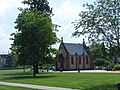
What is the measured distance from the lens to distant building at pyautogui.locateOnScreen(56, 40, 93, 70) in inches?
3617

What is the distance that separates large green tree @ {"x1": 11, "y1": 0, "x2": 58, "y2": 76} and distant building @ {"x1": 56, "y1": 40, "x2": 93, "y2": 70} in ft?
135

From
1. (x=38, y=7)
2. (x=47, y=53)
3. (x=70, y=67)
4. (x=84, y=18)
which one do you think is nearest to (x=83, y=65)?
(x=70, y=67)

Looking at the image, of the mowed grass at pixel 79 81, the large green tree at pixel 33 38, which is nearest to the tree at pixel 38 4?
the large green tree at pixel 33 38

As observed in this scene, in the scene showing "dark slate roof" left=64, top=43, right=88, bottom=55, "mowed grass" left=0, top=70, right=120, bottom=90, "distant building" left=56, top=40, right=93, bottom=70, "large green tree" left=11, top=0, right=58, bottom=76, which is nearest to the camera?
"mowed grass" left=0, top=70, right=120, bottom=90

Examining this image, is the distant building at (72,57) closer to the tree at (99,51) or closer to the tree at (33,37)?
the tree at (33,37)

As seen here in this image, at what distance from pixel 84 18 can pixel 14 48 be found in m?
22.0

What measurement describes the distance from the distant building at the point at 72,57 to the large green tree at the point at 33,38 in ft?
135

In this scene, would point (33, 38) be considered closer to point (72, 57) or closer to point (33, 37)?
point (33, 37)

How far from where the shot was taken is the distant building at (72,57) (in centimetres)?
9188

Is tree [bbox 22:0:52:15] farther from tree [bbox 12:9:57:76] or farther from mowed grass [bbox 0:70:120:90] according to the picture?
mowed grass [bbox 0:70:120:90]

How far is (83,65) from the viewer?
95.9 meters

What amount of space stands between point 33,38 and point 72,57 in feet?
147

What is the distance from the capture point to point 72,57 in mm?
92688

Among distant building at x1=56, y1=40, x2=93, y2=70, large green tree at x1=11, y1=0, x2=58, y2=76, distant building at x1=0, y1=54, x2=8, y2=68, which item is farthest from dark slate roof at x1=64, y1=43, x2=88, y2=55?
distant building at x1=0, y1=54, x2=8, y2=68
